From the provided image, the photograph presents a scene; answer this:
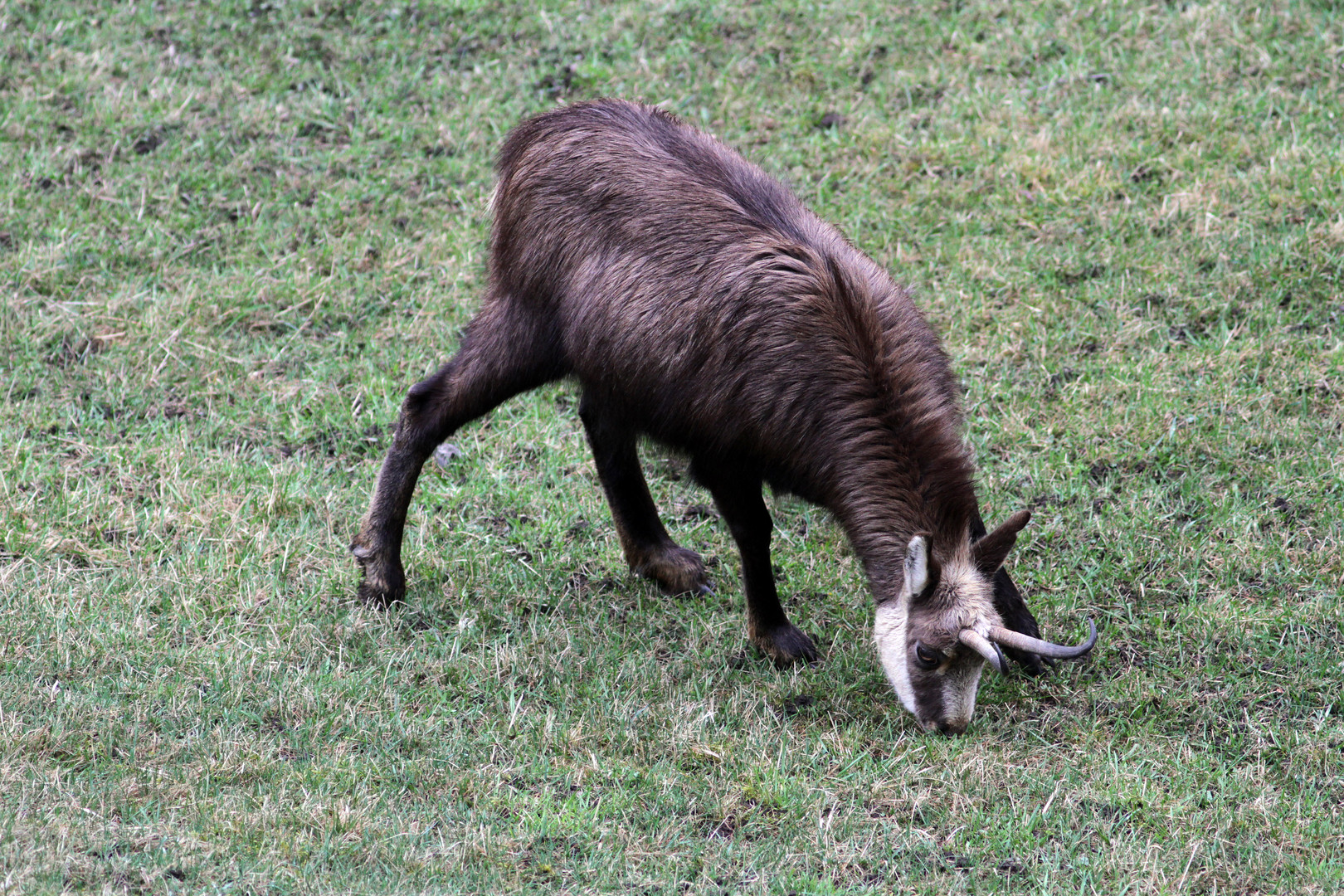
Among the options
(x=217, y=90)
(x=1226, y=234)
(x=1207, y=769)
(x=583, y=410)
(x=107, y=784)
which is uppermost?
(x=1226, y=234)

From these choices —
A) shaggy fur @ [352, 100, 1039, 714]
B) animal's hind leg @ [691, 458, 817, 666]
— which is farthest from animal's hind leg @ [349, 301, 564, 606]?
animal's hind leg @ [691, 458, 817, 666]

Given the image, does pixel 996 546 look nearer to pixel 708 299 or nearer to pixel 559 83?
pixel 708 299

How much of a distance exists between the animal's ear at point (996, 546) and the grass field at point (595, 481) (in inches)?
24.9

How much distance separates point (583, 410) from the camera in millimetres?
5832

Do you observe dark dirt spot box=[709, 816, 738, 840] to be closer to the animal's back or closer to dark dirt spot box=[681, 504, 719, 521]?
the animal's back

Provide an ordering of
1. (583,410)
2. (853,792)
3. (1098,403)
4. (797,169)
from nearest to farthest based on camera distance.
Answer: (853,792) → (583,410) → (1098,403) → (797,169)

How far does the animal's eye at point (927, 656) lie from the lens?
4758 millimetres

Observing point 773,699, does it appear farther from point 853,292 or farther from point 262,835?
point 262,835

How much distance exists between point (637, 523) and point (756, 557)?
769 millimetres

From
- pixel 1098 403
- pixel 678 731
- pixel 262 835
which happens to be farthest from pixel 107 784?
pixel 1098 403

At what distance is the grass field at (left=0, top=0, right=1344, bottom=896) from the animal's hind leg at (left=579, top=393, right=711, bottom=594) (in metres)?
0.16

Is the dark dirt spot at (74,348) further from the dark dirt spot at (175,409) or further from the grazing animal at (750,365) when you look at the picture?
the grazing animal at (750,365)

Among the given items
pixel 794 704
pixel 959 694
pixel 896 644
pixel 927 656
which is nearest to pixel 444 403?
pixel 794 704

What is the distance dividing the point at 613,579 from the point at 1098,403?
103 inches
